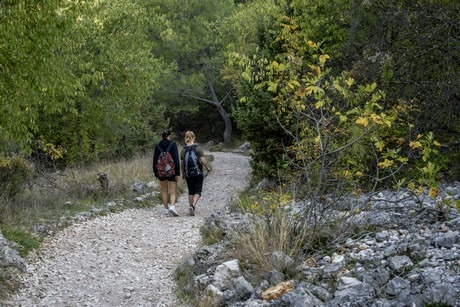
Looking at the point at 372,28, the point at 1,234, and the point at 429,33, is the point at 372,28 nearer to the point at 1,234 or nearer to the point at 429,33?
the point at 429,33

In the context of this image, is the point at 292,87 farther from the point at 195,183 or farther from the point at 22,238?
the point at 195,183

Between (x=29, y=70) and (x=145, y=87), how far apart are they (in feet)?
34.5

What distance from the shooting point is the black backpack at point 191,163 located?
1054 cm

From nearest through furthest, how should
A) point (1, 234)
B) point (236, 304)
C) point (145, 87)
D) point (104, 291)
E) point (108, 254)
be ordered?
1. point (236, 304)
2. point (104, 291)
3. point (1, 234)
4. point (108, 254)
5. point (145, 87)

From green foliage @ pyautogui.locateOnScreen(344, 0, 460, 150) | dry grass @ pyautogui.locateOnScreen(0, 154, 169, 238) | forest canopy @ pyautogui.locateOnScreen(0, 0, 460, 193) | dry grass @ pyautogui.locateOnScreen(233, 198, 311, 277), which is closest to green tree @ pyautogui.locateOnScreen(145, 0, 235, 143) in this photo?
forest canopy @ pyautogui.locateOnScreen(0, 0, 460, 193)

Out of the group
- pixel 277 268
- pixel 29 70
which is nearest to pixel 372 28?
pixel 29 70

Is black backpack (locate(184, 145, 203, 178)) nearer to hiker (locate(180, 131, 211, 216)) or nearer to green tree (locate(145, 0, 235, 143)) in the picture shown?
hiker (locate(180, 131, 211, 216))

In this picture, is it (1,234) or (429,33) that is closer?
(1,234)

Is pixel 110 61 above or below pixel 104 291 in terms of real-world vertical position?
above

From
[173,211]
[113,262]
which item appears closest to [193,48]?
[173,211]

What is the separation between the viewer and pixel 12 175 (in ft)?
33.7

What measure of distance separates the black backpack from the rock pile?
4393mm

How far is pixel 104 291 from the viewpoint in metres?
6.32

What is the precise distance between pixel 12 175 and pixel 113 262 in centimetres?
416
